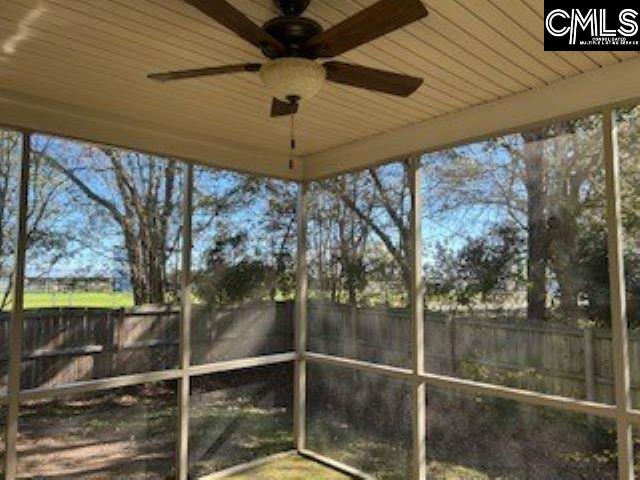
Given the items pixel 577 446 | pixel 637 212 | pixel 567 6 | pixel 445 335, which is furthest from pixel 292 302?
pixel 567 6

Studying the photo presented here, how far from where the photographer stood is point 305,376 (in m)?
4.43

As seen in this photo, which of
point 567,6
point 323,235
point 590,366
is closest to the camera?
point 567,6

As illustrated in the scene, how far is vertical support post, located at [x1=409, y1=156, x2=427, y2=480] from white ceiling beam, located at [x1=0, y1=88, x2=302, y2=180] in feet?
4.22

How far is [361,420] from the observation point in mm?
3928

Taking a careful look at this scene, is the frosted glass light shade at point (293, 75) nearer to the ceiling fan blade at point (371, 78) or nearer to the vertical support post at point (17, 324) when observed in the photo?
the ceiling fan blade at point (371, 78)

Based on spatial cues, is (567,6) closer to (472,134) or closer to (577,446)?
(472,134)

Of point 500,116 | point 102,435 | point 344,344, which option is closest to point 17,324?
point 102,435

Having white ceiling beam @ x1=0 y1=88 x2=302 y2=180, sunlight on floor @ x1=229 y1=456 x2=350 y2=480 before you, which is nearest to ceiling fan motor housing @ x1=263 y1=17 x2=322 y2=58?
white ceiling beam @ x1=0 y1=88 x2=302 y2=180

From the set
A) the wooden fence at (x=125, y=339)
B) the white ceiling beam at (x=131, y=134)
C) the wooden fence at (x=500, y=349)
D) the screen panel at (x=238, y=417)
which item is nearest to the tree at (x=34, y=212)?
the white ceiling beam at (x=131, y=134)

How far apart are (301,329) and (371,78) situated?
2910mm

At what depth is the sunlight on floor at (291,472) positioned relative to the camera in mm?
3797

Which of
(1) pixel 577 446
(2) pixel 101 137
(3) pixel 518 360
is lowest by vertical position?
(1) pixel 577 446

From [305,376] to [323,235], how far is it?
4.16 ft

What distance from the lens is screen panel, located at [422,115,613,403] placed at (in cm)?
270
